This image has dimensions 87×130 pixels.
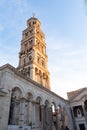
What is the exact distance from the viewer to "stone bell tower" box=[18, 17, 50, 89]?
104ft

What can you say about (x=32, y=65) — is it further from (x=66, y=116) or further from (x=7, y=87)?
(x=7, y=87)

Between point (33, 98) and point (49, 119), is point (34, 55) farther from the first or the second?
point (49, 119)

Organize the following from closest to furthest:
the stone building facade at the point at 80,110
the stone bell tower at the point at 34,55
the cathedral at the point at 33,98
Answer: the cathedral at the point at 33,98
the stone building facade at the point at 80,110
the stone bell tower at the point at 34,55

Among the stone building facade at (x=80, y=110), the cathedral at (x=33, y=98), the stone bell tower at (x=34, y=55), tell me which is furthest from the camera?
the stone bell tower at (x=34, y=55)

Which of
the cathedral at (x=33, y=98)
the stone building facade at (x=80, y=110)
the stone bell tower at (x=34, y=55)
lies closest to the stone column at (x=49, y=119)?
the cathedral at (x=33, y=98)

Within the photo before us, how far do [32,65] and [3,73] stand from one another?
1445 cm

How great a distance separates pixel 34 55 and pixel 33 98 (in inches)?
582

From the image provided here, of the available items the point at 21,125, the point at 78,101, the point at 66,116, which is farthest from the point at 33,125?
the point at 78,101

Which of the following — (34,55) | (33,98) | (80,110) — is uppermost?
(34,55)

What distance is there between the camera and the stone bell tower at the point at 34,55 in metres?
31.6

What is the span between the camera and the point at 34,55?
108 ft

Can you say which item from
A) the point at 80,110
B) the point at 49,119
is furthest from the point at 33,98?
the point at 80,110

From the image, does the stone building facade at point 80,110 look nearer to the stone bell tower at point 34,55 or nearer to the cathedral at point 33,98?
the cathedral at point 33,98

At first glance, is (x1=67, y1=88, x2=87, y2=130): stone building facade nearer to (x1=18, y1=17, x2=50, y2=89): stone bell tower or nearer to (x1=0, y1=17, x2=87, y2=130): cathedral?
(x1=0, y1=17, x2=87, y2=130): cathedral
